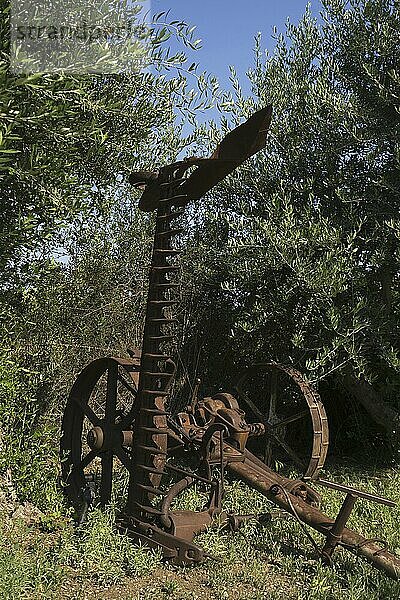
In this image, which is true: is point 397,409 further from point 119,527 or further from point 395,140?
point 119,527

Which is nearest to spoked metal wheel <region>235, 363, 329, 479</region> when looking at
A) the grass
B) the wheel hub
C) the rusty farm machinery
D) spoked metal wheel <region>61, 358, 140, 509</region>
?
the rusty farm machinery

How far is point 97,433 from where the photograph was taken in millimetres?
5203

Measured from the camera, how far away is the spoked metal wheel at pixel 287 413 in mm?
6246

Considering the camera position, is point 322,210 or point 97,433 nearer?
point 97,433

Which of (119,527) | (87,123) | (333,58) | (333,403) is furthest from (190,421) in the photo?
(333,58)

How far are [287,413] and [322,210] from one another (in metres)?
2.81

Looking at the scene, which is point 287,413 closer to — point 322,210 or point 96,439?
point 322,210

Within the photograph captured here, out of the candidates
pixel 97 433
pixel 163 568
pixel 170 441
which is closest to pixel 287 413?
pixel 170 441

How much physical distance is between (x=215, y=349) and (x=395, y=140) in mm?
3321

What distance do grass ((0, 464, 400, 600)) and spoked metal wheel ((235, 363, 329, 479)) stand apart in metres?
1.10

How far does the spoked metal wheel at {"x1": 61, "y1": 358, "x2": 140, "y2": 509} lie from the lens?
5.22 meters

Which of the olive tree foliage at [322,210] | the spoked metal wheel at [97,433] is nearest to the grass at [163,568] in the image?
the spoked metal wheel at [97,433]

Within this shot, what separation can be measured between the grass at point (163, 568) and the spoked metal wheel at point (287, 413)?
1.10 meters

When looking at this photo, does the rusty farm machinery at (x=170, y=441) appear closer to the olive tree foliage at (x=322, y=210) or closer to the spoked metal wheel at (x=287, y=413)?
the spoked metal wheel at (x=287, y=413)
